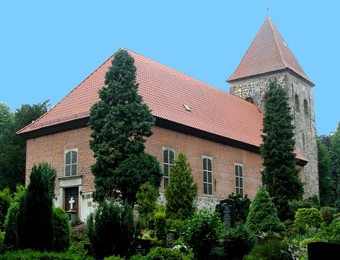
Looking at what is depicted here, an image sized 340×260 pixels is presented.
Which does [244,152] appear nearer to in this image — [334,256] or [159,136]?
[159,136]

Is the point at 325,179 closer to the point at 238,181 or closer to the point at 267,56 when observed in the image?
the point at 267,56

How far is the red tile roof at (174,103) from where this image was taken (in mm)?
29312

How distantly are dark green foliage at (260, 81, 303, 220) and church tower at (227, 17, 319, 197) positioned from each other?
589 inches

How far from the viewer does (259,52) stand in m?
47.9

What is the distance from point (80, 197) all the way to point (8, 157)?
11107 millimetres

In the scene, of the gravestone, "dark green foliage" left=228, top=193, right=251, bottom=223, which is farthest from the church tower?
the gravestone

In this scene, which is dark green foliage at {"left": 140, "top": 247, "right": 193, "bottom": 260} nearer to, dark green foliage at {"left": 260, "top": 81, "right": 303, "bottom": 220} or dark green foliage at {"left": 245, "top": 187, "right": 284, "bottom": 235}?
dark green foliage at {"left": 245, "top": 187, "right": 284, "bottom": 235}

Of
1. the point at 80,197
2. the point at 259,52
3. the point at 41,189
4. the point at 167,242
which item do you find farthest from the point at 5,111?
the point at 41,189

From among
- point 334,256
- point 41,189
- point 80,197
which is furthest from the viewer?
point 80,197

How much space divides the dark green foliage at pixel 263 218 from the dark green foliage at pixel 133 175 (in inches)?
159

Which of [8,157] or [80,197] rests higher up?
[8,157]

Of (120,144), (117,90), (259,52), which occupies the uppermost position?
(259,52)

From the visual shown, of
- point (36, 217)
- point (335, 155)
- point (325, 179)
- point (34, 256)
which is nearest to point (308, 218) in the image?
point (36, 217)

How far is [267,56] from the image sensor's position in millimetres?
47094
